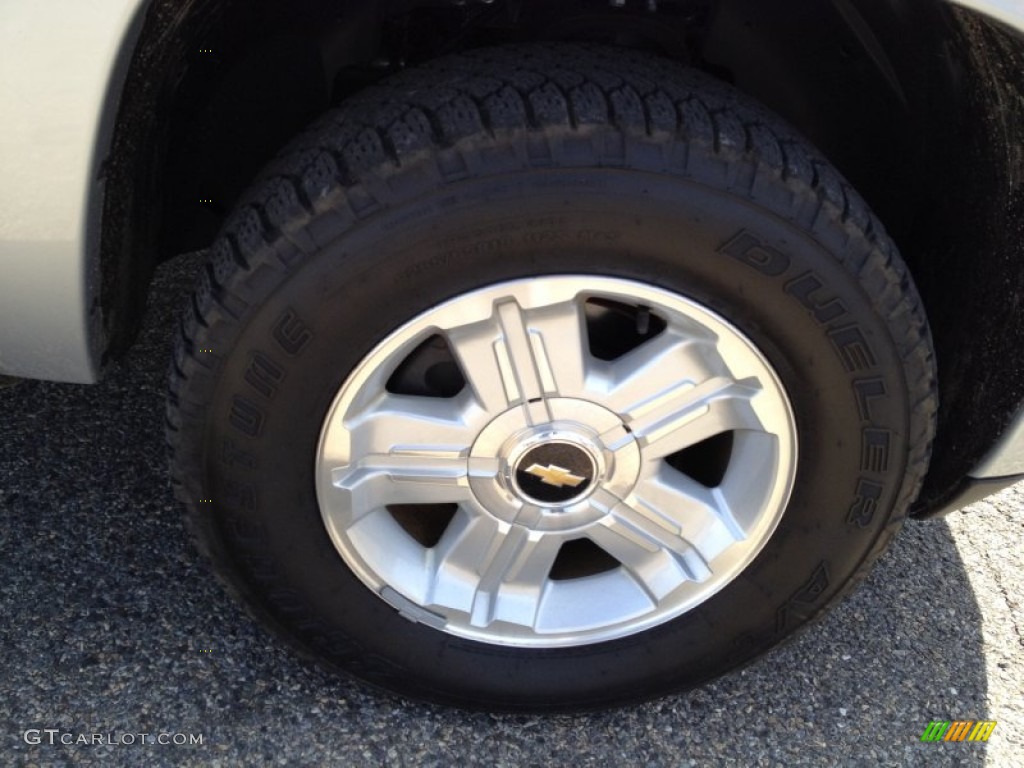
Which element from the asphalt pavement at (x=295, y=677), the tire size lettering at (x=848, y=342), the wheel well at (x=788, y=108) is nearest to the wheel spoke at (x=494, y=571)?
the asphalt pavement at (x=295, y=677)

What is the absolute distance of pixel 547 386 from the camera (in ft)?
5.11

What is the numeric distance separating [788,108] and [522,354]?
802 mm

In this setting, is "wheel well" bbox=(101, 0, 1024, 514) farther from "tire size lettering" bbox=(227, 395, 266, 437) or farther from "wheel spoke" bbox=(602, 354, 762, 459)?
"wheel spoke" bbox=(602, 354, 762, 459)

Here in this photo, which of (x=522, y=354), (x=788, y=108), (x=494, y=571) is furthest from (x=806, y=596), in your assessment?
(x=788, y=108)

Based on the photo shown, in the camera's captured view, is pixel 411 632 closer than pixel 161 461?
Yes

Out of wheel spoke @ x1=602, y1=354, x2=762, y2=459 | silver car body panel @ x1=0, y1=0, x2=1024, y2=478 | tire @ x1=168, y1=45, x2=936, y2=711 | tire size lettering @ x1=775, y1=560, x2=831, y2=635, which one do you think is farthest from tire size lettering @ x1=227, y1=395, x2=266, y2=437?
tire size lettering @ x1=775, y1=560, x2=831, y2=635

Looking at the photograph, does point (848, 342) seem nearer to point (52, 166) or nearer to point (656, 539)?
point (656, 539)

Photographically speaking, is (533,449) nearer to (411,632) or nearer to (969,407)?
(411,632)

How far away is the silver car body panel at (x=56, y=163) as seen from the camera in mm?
1216

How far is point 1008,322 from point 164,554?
1643 mm

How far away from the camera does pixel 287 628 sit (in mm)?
1729

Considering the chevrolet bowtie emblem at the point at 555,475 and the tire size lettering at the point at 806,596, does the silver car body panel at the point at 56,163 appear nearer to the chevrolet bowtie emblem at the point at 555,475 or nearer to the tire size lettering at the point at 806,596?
the chevrolet bowtie emblem at the point at 555,475

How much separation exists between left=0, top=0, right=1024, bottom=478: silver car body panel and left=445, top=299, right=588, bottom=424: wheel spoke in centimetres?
53

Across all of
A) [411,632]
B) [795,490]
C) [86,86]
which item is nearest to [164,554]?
[411,632]
